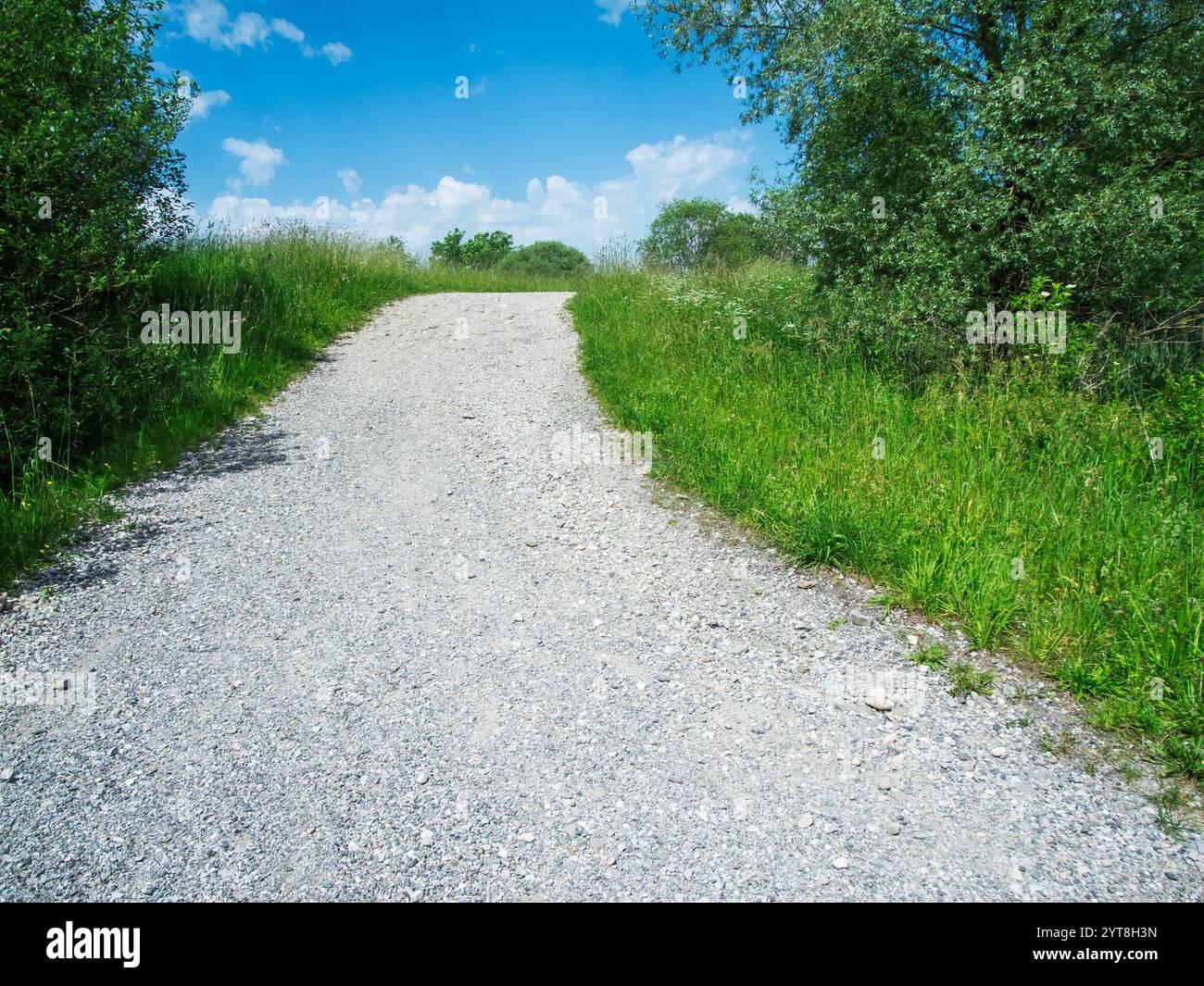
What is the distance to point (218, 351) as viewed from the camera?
9547mm

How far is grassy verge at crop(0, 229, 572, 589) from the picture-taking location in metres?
5.69

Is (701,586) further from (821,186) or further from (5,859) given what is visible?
(821,186)

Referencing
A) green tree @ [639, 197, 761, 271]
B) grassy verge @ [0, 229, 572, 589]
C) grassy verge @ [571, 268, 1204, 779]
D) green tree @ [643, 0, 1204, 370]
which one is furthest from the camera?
green tree @ [639, 197, 761, 271]

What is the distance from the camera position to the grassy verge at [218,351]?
5688 millimetres

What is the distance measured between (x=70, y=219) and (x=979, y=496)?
919cm

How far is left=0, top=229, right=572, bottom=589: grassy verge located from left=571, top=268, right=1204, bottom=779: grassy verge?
516cm

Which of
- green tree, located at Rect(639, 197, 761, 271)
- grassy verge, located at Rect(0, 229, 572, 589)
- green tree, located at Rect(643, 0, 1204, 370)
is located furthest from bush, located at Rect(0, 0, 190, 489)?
green tree, located at Rect(639, 197, 761, 271)

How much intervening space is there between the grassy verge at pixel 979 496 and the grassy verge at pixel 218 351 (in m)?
5.16

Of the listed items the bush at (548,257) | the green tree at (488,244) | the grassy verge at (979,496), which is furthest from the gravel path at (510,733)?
the green tree at (488,244)

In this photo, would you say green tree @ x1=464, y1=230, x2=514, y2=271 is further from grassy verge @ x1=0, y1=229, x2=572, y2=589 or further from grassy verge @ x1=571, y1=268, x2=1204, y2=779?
grassy verge @ x1=571, y1=268, x2=1204, y2=779

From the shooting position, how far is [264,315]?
1121 cm

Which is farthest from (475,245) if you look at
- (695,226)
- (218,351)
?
(218,351)

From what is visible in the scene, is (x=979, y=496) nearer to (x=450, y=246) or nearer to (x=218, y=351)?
(x=218, y=351)
